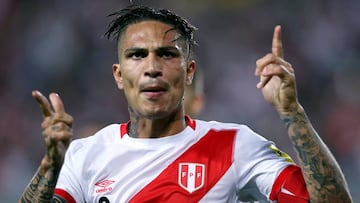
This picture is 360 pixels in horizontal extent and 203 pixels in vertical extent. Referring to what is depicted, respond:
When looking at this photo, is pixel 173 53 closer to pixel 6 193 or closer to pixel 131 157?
pixel 131 157

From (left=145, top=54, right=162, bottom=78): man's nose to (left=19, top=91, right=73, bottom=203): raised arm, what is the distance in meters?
0.50

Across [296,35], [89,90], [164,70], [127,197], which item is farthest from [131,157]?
[296,35]

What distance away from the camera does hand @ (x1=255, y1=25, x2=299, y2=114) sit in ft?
9.97

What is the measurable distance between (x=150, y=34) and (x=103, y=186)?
74cm

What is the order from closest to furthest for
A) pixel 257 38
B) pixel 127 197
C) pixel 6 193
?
pixel 127 197 → pixel 6 193 → pixel 257 38

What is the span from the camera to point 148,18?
3672mm

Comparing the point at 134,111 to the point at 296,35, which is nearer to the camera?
the point at 134,111

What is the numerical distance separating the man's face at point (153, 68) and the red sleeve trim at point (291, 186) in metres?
0.60

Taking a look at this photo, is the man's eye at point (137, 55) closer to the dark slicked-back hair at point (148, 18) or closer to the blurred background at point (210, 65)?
the dark slicked-back hair at point (148, 18)

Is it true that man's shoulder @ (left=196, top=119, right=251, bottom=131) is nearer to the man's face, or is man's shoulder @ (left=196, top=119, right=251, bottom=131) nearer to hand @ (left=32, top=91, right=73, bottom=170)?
the man's face

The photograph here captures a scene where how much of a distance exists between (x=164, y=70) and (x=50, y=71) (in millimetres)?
5237

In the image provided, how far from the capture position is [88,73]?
336 inches

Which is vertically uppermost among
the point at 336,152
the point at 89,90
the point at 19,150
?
the point at 89,90

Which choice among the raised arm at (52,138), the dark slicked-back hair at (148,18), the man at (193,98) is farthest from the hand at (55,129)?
the man at (193,98)
